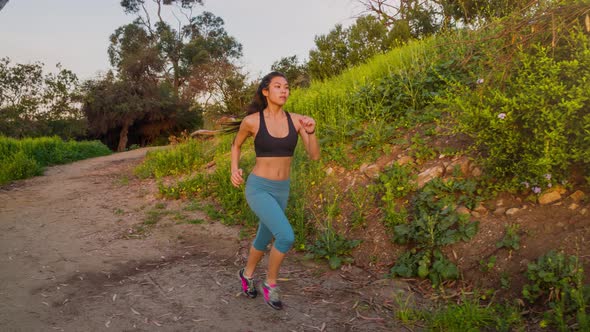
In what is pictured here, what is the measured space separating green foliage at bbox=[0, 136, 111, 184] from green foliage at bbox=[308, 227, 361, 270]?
27.7 ft

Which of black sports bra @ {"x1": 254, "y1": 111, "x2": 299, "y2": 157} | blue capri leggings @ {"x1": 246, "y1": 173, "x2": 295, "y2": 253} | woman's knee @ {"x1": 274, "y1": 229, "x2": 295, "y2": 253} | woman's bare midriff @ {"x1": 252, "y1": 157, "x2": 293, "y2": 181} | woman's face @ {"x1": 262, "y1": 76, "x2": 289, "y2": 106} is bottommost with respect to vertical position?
woman's knee @ {"x1": 274, "y1": 229, "x2": 295, "y2": 253}

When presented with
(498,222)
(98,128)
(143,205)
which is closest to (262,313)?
(498,222)

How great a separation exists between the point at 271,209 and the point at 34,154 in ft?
38.2

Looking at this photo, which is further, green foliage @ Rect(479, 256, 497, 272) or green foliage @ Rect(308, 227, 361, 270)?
green foliage @ Rect(308, 227, 361, 270)

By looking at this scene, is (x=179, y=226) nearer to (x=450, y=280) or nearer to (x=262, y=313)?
(x=262, y=313)

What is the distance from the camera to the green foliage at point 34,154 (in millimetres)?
10195

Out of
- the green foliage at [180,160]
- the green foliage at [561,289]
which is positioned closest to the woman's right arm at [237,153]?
the green foliage at [561,289]

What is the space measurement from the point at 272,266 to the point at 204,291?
886mm

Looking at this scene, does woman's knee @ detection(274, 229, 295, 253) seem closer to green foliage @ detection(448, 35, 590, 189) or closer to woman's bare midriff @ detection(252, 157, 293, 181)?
woman's bare midriff @ detection(252, 157, 293, 181)

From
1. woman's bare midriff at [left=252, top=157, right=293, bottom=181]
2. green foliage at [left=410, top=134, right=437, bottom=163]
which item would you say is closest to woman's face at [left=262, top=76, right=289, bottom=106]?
woman's bare midriff at [left=252, top=157, right=293, bottom=181]

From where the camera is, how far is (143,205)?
7457 millimetres

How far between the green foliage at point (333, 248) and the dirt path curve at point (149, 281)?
0.17m

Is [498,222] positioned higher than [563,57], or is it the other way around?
[563,57]

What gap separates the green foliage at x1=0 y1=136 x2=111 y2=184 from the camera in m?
10.2
